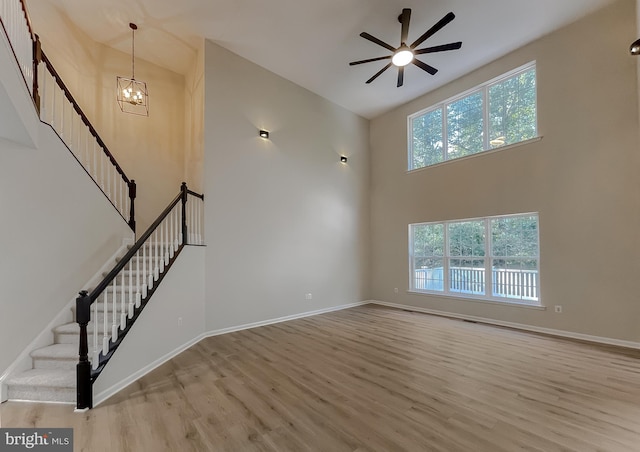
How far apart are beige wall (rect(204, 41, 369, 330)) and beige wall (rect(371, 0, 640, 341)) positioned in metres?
2.62

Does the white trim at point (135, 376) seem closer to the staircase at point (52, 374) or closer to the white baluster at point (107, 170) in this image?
the staircase at point (52, 374)

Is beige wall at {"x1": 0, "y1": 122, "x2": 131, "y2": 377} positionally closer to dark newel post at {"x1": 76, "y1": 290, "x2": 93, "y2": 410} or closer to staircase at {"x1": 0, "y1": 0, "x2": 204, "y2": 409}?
staircase at {"x1": 0, "y1": 0, "x2": 204, "y2": 409}

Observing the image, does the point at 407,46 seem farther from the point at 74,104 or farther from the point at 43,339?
the point at 43,339

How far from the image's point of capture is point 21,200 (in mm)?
2947

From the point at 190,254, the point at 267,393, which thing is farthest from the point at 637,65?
the point at 190,254

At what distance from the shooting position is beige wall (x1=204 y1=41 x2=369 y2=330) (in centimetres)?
477

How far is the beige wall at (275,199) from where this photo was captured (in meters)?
4.77

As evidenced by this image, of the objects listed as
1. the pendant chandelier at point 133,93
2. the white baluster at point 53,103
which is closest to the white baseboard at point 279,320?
the white baluster at point 53,103

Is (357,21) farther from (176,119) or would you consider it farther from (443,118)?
(176,119)

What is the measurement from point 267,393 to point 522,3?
19.8ft

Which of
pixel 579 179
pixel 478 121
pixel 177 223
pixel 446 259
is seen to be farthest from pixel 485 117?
pixel 177 223

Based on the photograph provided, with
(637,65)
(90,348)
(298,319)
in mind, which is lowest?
(298,319)

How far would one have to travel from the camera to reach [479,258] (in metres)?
5.48

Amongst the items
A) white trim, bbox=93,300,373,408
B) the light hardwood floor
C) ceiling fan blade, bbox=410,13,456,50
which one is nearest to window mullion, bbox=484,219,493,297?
the light hardwood floor
